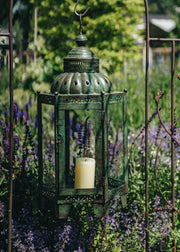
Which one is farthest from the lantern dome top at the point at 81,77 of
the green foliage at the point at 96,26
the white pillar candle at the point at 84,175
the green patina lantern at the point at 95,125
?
the green foliage at the point at 96,26

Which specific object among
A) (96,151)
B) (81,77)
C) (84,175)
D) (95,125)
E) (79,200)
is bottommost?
(79,200)

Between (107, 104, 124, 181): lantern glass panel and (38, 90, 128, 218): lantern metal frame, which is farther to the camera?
(107, 104, 124, 181): lantern glass panel

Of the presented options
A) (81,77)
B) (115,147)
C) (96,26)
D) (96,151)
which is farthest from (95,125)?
(96,26)

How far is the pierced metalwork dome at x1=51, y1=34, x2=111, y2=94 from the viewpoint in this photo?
2102 millimetres

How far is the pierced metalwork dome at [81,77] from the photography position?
2.10 meters

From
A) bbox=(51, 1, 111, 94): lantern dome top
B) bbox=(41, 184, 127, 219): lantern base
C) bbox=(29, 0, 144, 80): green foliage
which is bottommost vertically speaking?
bbox=(41, 184, 127, 219): lantern base

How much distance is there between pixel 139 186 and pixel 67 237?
2.73 feet

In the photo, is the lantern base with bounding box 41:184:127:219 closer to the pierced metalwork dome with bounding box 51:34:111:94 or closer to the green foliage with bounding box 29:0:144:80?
the pierced metalwork dome with bounding box 51:34:111:94

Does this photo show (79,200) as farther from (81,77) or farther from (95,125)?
(81,77)

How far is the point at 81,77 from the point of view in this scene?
84.0 inches

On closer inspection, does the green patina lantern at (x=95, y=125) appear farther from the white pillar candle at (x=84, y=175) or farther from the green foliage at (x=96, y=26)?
the green foliage at (x=96, y=26)

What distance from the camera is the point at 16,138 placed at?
8.79ft

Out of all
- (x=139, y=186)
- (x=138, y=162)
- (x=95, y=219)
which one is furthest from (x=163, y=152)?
(x=95, y=219)

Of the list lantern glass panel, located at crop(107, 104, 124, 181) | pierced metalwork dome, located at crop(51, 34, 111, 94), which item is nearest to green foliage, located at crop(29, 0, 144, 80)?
lantern glass panel, located at crop(107, 104, 124, 181)
